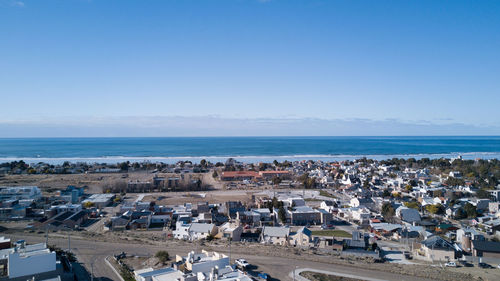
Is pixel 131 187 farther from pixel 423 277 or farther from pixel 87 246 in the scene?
pixel 423 277

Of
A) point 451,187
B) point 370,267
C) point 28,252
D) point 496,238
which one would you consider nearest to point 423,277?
point 370,267

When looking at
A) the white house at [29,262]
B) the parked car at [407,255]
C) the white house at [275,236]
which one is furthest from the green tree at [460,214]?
the white house at [29,262]

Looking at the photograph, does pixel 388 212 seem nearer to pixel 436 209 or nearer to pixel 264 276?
pixel 436 209

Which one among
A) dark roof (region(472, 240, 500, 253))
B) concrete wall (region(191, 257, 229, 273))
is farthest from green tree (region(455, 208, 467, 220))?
concrete wall (region(191, 257, 229, 273))

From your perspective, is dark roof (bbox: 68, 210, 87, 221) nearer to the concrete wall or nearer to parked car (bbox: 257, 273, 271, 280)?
the concrete wall

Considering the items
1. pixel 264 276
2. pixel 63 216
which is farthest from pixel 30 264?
pixel 63 216

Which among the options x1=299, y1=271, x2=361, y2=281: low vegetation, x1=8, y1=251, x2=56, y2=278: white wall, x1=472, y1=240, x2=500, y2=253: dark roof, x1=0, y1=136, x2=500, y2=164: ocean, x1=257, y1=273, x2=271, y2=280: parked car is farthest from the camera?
x1=0, y1=136, x2=500, y2=164: ocean
